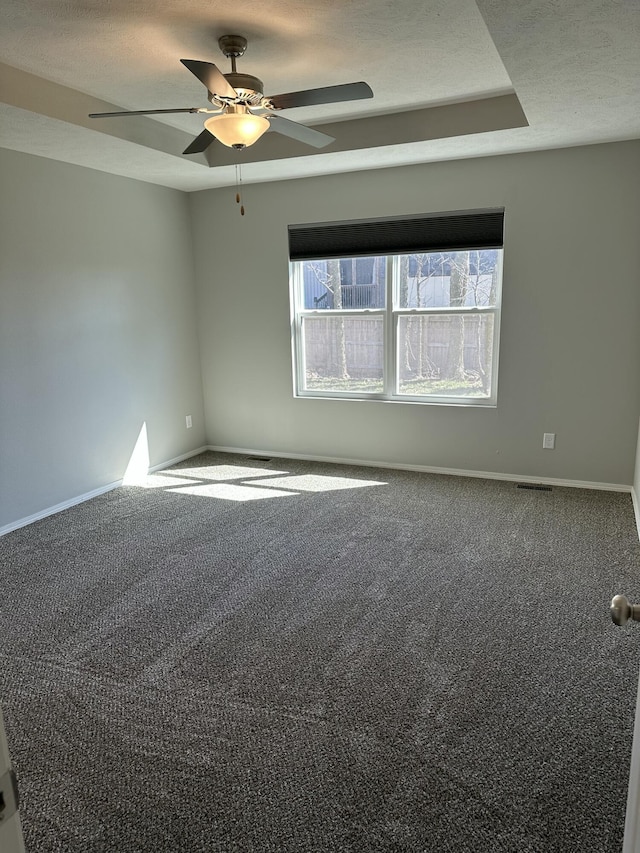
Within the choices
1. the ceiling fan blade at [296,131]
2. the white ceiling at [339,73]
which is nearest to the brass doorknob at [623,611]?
the white ceiling at [339,73]

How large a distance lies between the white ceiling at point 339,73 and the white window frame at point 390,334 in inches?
37.6

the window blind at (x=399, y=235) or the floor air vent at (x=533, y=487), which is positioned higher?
the window blind at (x=399, y=235)

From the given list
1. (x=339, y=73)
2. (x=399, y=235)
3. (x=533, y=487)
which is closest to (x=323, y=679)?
(x=533, y=487)

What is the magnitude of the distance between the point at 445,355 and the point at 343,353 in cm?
90

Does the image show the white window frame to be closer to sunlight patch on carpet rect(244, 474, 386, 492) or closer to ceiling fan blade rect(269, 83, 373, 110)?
sunlight patch on carpet rect(244, 474, 386, 492)

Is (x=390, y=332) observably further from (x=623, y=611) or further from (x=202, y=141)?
(x=623, y=611)

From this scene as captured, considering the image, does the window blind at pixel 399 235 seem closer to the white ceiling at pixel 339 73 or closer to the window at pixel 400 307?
the window at pixel 400 307

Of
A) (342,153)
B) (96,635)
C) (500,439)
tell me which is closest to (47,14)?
(342,153)

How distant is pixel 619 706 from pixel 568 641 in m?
0.42

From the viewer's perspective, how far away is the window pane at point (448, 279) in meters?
4.52

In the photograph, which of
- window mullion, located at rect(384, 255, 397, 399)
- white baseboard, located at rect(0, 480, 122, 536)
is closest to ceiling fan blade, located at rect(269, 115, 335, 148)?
window mullion, located at rect(384, 255, 397, 399)

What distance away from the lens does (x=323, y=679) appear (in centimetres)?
231

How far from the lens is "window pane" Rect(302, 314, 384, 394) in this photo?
16.5ft

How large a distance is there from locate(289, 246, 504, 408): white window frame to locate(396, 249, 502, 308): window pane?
4cm
